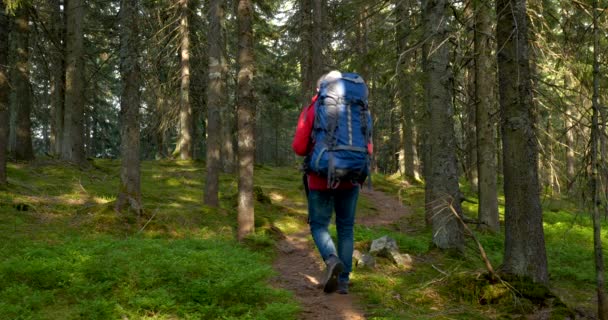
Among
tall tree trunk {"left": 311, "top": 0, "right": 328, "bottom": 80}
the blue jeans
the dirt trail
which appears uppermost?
tall tree trunk {"left": 311, "top": 0, "right": 328, "bottom": 80}

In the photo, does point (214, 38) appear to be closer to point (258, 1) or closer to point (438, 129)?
point (438, 129)

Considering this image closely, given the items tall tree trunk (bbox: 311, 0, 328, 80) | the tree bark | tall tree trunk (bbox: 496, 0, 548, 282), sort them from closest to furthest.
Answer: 1. tall tree trunk (bbox: 496, 0, 548, 282)
2. tall tree trunk (bbox: 311, 0, 328, 80)
3. the tree bark

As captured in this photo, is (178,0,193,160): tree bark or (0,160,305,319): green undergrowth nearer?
(0,160,305,319): green undergrowth

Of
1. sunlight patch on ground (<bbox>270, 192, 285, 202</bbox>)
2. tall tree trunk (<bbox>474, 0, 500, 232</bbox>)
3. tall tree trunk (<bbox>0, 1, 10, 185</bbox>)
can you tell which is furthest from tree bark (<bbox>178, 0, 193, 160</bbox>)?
tall tree trunk (<bbox>474, 0, 500, 232</bbox>)

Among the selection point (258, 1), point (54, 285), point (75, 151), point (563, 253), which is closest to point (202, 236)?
point (54, 285)

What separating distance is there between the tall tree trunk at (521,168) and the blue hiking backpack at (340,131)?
5.91 ft

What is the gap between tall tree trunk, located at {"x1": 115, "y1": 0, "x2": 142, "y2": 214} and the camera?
8.03 meters

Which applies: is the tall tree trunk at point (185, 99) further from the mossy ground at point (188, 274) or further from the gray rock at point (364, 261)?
the gray rock at point (364, 261)

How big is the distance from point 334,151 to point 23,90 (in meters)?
13.6

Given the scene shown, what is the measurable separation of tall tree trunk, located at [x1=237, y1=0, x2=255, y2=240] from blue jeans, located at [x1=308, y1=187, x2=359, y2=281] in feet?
11.8

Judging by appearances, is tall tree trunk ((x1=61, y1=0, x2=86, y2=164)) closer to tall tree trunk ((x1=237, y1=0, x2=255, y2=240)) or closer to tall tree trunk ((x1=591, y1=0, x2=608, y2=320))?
tall tree trunk ((x1=237, y1=0, x2=255, y2=240))

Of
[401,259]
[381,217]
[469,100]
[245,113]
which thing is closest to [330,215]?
[401,259]

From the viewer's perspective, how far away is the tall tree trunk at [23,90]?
12086mm

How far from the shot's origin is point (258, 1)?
18031 millimetres
